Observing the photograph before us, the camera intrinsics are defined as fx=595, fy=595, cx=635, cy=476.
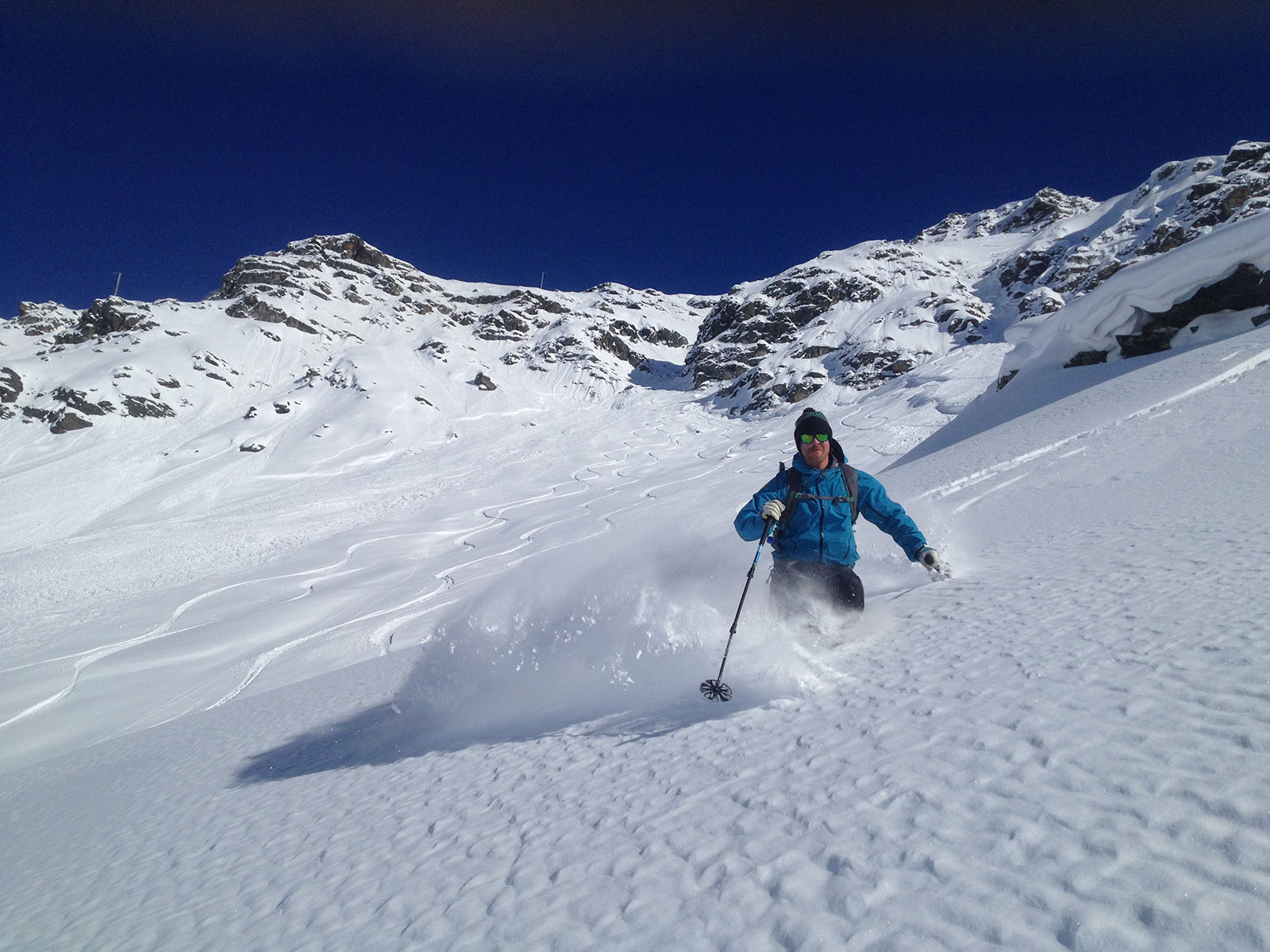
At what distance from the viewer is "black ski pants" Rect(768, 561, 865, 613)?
13.6 feet

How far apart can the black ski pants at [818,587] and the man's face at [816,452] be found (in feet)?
2.30

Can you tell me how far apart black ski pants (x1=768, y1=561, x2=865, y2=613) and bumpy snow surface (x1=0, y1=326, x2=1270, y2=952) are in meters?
0.16

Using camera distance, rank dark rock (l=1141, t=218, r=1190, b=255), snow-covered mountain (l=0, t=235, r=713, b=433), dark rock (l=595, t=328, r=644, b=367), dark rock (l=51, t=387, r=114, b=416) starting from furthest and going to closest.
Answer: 1. dark rock (l=595, t=328, r=644, b=367)
2. dark rock (l=1141, t=218, r=1190, b=255)
3. snow-covered mountain (l=0, t=235, r=713, b=433)
4. dark rock (l=51, t=387, r=114, b=416)

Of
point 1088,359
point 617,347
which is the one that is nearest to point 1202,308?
point 1088,359

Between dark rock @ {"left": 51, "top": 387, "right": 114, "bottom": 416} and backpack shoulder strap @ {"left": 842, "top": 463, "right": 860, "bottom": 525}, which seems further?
dark rock @ {"left": 51, "top": 387, "right": 114, "bottom": 416}

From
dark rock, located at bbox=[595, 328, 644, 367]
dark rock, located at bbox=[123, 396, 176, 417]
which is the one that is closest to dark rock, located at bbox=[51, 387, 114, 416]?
dark rock, located at bbox=[123, 396, 176, 417]

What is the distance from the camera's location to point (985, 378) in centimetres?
3512

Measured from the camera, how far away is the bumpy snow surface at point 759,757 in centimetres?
170

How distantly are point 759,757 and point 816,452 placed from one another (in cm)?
215

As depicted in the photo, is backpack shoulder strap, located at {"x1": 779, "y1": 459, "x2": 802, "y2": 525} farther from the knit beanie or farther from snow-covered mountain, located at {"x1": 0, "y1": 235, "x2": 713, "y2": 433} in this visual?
snow-covered mountain, located at {"x1": 0, "y1": 235, "x2": 713, "y2": 433}

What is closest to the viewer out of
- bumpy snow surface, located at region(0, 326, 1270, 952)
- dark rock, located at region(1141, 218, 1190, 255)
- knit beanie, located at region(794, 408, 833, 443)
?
bumpy snow surface, located at region(0, 326, 1270, 952)

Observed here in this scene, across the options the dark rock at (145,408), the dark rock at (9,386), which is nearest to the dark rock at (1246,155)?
the dark rock at (145,408)

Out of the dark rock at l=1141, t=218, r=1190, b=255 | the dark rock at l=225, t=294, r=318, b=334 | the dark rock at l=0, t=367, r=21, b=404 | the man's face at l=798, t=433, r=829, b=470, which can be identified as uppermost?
the dark rock at l=225, t=294, r=318, b=334

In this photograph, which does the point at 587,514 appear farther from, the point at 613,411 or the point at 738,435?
the point at 613,411
